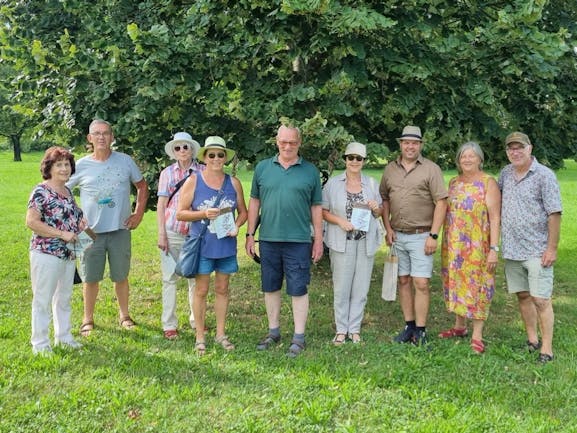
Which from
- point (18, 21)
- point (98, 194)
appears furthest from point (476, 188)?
point (18, 21)

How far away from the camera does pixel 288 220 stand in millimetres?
5125

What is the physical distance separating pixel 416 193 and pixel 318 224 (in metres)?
0.95

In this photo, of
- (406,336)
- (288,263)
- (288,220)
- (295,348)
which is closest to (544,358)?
(406,336)

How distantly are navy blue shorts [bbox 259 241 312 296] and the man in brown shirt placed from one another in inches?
35.3

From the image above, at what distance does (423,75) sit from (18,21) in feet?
Answer: 16.3

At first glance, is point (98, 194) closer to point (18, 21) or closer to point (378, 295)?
point (18, 21)

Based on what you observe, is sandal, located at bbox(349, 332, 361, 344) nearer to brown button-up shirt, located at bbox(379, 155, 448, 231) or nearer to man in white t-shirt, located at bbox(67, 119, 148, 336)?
brown button-up shirt, located at bbox(379, 155, 448, 231)

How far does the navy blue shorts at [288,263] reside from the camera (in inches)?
207

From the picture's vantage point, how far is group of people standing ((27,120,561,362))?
5.02 m

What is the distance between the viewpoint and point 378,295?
7.93 m

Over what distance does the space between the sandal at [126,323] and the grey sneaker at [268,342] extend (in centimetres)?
150

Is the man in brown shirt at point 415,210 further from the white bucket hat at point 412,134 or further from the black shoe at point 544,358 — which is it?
the black shoe at point 544,358

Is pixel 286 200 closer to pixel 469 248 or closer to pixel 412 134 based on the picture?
pixel 412 134

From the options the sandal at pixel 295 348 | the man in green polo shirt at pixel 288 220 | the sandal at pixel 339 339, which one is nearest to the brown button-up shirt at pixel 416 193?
the man in green polo shirt at pixel 288 220
